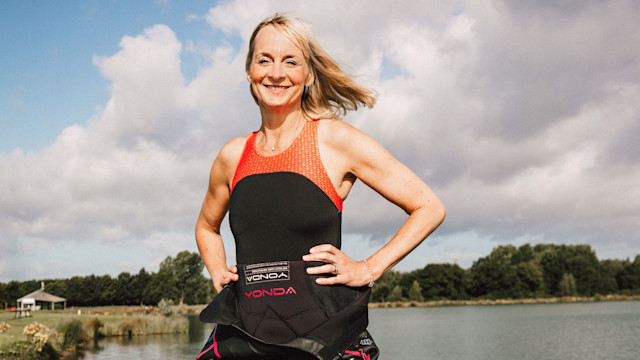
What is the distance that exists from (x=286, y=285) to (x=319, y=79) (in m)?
1.02

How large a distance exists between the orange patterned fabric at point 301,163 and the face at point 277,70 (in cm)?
16

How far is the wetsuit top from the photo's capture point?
207 centimetres

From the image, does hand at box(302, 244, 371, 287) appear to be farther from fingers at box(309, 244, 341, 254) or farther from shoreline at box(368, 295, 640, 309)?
shoreline at box(368, 295, 640, 309)

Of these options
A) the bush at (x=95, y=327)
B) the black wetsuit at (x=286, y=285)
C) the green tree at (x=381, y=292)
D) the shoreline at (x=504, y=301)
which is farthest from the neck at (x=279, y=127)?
the green tree at (x=381, y=292)

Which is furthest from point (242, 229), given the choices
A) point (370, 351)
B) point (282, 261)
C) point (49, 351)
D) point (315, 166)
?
point (49, 351)

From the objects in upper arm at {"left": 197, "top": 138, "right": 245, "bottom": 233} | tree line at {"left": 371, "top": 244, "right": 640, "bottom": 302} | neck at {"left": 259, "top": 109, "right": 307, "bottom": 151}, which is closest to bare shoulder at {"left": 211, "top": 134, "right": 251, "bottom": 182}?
upper arm at {"left": 197, "top": 138, "right": 245, "bottom": 233}

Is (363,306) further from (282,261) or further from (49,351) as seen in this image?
(49,351)

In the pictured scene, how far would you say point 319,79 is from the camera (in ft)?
8.29

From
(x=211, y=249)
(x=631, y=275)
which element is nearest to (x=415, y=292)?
(x=631, y=275)

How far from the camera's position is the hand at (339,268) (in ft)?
6.57

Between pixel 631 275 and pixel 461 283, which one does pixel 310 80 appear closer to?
pixel 461 283

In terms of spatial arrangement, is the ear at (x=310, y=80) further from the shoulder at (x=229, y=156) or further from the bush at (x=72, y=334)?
the bush at (x=72, y=334)

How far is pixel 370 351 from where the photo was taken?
6.77 feet

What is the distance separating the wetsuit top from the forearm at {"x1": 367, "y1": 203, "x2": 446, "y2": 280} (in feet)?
→ 0.67
